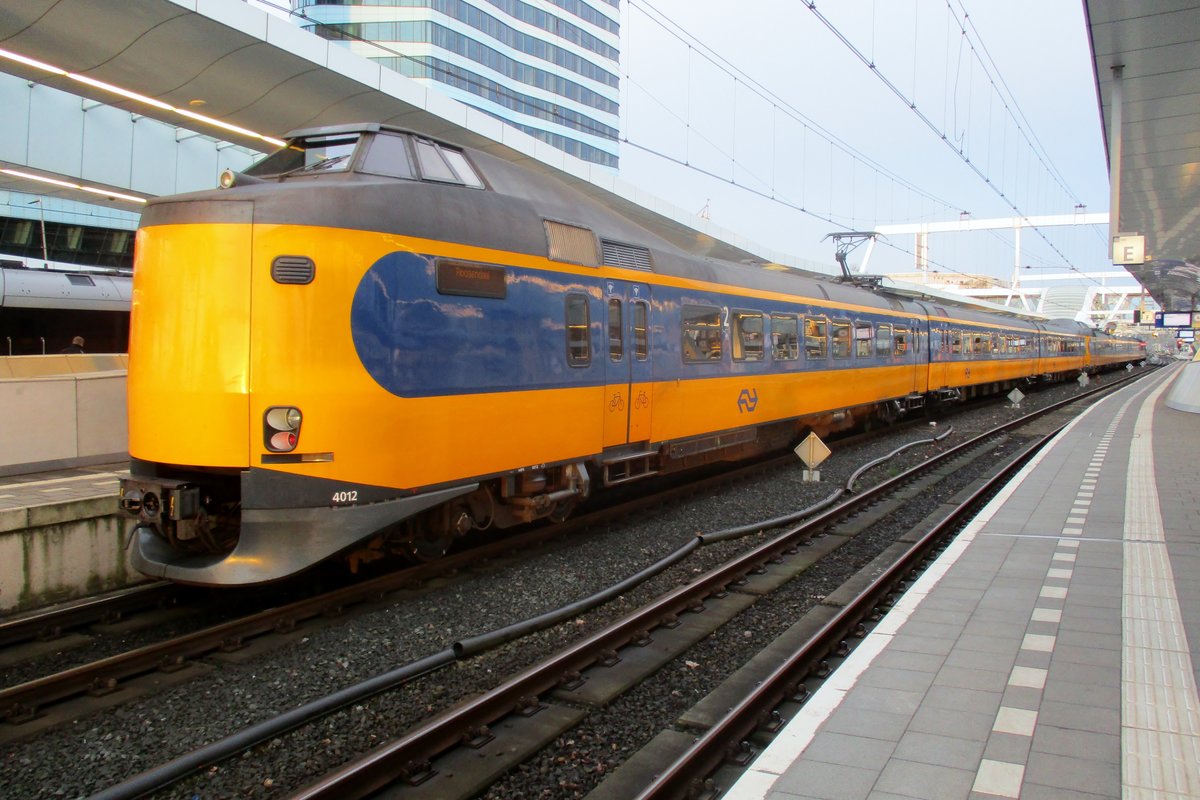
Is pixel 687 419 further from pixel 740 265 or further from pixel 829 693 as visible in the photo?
pixel 829 693

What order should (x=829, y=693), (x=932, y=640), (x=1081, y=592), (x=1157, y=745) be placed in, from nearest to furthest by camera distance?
1. (x=1157, y=745)
2. (x=829, y=693)
3. (x=932, y=640)
4. (x=1081, y=592)

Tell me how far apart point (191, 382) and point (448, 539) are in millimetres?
2742

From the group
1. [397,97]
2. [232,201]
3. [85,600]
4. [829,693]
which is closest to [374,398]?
[232,201]

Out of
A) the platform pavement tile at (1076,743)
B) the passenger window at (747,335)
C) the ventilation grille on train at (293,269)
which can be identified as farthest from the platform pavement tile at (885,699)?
the passenger window at (747,335)

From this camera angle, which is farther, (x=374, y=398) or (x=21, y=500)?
(x=21, y=500)

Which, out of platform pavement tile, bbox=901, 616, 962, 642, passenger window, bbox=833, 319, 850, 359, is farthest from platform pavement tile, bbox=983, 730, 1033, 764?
passenger window, bbox=833, 319, 850, 359

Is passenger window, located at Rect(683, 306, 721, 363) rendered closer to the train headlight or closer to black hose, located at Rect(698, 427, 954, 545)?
black hose, located at Rect(698, 427, 954, 545)

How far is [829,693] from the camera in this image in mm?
4664

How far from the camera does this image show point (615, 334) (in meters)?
9.16

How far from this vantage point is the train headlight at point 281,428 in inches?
235

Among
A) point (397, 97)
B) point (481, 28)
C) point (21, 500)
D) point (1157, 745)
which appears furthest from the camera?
point (481, 28)

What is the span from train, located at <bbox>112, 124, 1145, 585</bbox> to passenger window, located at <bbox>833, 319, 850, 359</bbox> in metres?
6.24

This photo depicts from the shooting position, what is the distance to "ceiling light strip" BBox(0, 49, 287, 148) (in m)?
12.3

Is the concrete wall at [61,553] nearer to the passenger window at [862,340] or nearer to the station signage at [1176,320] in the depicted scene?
the passenger window at [862,340]
